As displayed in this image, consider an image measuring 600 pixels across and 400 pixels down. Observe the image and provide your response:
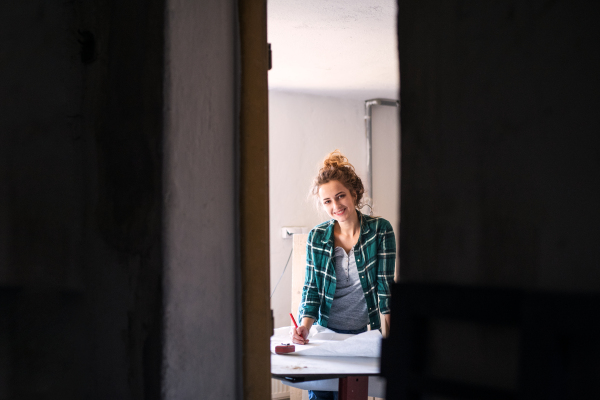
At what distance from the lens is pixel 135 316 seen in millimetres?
1219

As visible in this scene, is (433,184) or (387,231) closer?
(433,184)

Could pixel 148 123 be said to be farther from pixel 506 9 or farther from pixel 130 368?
pixel 506 9

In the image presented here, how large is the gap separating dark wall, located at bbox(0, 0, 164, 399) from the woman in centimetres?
113

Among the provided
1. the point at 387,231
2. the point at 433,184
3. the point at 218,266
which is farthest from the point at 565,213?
the point at 387,231

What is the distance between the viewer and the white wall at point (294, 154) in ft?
12.9

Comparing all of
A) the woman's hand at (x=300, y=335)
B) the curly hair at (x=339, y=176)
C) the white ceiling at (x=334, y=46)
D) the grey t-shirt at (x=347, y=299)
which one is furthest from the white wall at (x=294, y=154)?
the woman's hand at (x=300, y=335)

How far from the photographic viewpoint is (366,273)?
2.38 metres

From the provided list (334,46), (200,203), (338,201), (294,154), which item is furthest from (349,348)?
(294,154)

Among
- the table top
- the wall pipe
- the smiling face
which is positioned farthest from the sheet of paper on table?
the wall pipe

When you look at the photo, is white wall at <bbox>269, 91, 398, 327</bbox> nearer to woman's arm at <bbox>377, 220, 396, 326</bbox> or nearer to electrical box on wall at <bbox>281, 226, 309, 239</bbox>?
electrical box on wall at <bbox>281, 226, 309, 239</bbox>

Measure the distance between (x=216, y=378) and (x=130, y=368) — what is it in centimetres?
21

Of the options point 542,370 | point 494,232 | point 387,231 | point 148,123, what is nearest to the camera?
point 542,370

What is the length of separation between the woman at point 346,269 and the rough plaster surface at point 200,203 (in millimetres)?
1088

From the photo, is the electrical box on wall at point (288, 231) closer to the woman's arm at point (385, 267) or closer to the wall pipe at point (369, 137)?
the wall pipe at point (369, 137)
